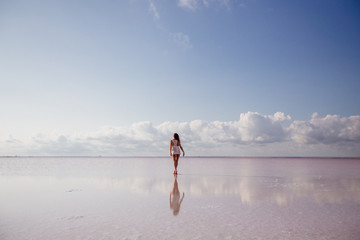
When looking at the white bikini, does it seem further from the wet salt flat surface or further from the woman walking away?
the wet salt flat surface

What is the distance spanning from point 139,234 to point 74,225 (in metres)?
1.37

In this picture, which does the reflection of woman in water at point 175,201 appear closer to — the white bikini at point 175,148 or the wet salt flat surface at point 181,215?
the wet salt flat surface at point 181,215

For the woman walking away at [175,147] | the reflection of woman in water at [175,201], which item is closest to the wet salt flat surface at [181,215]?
the reflection of woman in water at [175,201]

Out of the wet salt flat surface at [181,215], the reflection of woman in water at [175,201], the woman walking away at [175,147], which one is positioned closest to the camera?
the wet salt flat surface at [181,215]

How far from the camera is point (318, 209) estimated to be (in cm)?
548

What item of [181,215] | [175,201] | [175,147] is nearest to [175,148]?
[175,147]

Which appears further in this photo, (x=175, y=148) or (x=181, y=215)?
(x=175, y=148)

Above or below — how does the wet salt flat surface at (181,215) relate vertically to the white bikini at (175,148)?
below

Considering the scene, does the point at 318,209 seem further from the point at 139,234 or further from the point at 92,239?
the point at 92,239

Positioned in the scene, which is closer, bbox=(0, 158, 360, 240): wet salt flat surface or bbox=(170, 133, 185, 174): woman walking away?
bbox=(0, 158, 360, 240): wet salt flat surface

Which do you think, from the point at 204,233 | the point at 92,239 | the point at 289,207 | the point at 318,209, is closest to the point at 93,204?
the point at 92,239

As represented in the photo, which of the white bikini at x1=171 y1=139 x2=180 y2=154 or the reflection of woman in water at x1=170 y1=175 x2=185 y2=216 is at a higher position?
the white bikini at x1=171 y1=139 x2=180 y2=154

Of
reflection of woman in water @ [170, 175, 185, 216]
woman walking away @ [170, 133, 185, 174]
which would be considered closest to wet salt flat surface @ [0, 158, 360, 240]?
reflection of woman in water @ [170, 175, 185, 216]

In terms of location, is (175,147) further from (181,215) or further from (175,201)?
(181,215)
